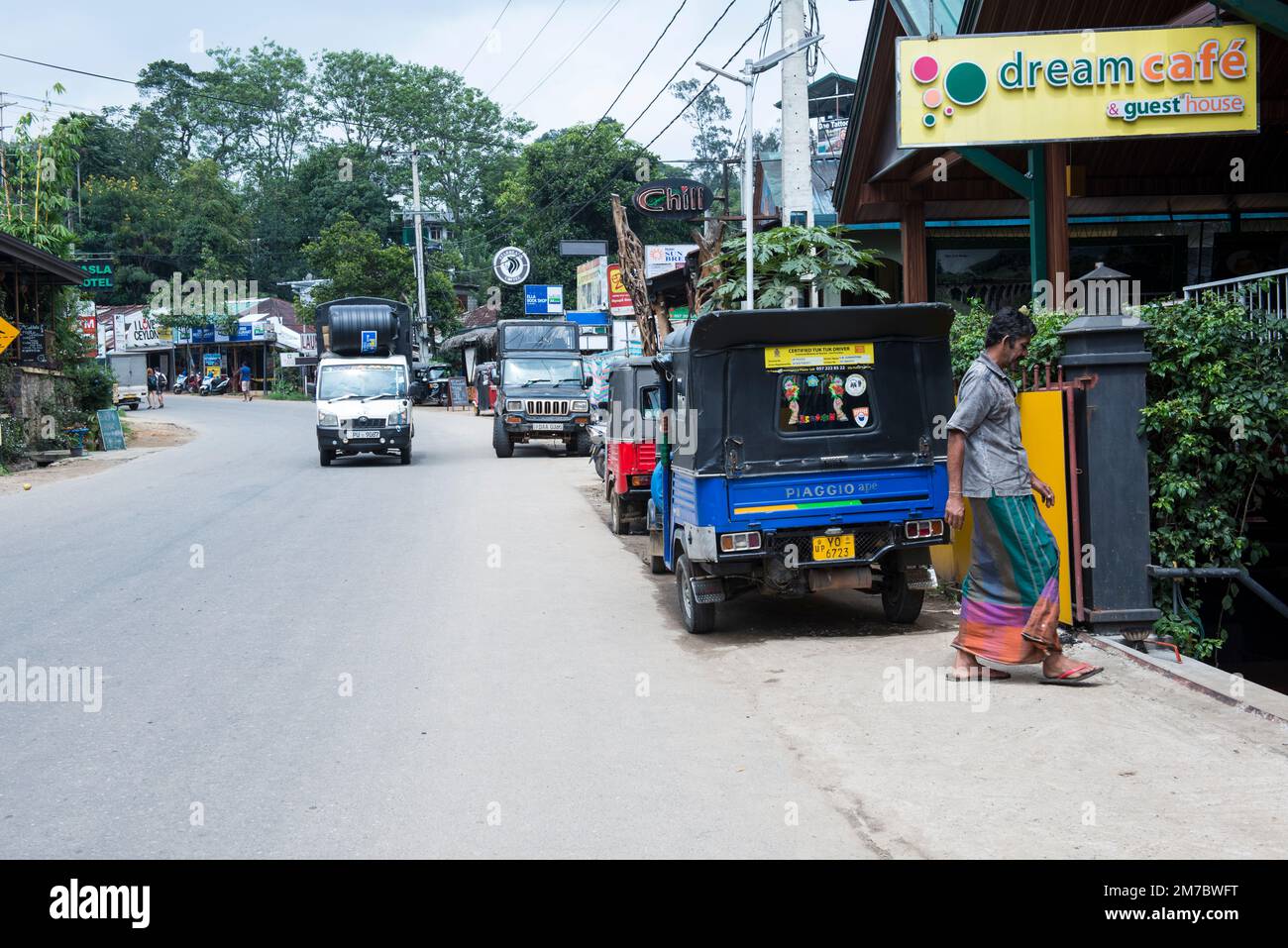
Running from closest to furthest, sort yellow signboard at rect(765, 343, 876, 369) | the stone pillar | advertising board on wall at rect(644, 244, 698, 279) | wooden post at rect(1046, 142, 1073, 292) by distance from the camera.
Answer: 1. the stone pillar
2. yellow signboard at rect(765, 343, 876, 369)
3. wooden post at rect(1046, 142, 1073, 292)
4. advertising board on wall at rect(644, 244, 698, 279)

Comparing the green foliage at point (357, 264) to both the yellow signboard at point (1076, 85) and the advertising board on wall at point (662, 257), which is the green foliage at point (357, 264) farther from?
the yellow signboard at point (1076, 85)

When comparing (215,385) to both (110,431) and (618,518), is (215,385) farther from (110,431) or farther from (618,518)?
(618,518)

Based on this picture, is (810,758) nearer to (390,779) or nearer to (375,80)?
(390,779)

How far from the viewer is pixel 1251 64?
1111 centimetres

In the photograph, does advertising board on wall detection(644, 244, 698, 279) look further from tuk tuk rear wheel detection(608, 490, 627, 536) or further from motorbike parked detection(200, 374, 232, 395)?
motorbike parked detection(200, 374, 232, 395)

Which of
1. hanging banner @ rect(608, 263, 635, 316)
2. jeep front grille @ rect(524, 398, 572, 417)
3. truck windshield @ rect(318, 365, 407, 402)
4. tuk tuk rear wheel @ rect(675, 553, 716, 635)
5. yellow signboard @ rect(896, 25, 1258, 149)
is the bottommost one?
tuk tuk rear wheel @ rect(675, 553, 716, 635)

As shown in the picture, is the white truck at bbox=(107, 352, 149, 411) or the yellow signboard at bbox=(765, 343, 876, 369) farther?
the white truck at bbox=(107, 352, 149, 411)

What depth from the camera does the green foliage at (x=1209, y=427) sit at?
24.7 ft

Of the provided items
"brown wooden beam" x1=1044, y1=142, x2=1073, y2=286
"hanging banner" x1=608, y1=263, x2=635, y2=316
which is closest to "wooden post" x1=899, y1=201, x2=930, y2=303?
"brown wooden beam" x1=1044, y1=142, x2=1073, y2=286

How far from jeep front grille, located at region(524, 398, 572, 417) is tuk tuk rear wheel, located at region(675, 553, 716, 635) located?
57.7 ft

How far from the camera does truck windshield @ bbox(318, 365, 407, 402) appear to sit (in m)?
24.1

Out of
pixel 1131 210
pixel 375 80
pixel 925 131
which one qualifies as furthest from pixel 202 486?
pixel 375 80

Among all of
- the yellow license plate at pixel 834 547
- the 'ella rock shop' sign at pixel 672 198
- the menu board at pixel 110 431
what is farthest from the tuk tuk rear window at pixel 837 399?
the menu board at pixel 110 431

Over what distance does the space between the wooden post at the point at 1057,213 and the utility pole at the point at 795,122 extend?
276 cm
